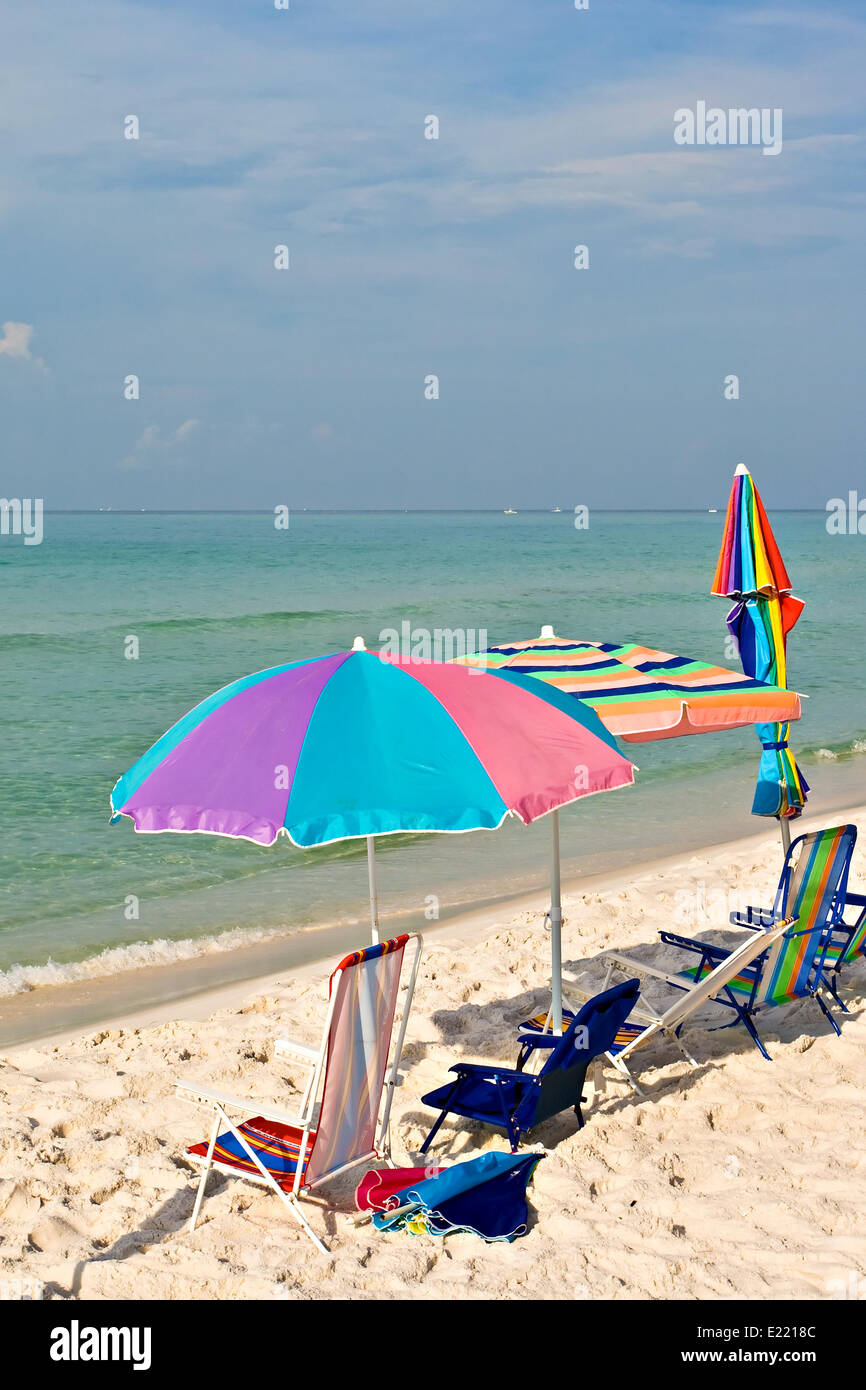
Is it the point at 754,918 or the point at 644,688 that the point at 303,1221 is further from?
the point at 754,918

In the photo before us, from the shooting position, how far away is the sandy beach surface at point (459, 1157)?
3.85m

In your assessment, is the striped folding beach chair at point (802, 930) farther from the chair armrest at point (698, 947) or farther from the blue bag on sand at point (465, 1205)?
the blue bag on sand at point (465, 1205)

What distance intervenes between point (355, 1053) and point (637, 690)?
1860mm

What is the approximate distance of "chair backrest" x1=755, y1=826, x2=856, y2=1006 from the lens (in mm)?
5457

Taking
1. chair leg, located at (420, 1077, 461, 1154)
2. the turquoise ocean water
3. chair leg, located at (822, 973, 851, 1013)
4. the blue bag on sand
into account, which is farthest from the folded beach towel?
the turquoise ocean water

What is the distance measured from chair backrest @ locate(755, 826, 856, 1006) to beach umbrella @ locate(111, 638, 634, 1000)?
1.61 meters

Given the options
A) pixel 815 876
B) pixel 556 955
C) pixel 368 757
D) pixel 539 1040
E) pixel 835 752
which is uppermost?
pixel 368 757

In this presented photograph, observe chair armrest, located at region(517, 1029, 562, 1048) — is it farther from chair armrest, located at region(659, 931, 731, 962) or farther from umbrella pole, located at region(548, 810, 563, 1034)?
chair armrest, located at region(659, 931, 731, 962)

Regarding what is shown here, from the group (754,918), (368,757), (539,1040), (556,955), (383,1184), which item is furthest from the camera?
(754,918)

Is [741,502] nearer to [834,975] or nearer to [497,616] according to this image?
[834,975]

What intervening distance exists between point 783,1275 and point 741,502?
14.9 feet

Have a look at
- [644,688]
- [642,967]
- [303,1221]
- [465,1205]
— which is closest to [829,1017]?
[642,967]

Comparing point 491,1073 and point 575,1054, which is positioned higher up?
point 575,1054

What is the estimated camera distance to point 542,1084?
15.0 ft
